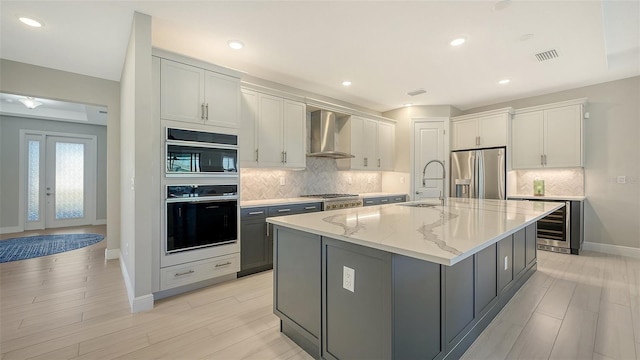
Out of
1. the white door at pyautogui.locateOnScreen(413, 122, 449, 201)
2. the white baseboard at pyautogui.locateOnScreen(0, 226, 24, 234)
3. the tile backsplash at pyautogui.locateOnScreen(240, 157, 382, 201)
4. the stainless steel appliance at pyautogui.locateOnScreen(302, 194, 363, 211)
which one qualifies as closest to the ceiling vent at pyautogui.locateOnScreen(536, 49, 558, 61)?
the white door at pyautogui.locateOnScreen(413, 122, 449, 201)

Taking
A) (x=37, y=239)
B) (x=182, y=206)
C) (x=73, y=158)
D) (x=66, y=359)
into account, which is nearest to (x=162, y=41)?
(x=182, y=206)

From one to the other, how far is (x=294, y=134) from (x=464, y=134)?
137 inches

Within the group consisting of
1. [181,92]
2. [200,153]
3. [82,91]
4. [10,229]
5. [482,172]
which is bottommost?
[10,229]

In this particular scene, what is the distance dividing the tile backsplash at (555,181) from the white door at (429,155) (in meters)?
1.37

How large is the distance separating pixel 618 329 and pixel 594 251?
3.06m

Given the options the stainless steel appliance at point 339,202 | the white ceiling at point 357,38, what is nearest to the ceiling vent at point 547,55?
the white ceiling at point 357,38

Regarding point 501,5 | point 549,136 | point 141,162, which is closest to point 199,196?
point 141,162

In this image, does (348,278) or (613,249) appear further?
(613,249)

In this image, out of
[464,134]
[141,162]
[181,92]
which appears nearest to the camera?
[141,162]

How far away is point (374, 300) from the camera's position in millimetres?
1394

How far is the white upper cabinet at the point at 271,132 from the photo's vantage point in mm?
3584

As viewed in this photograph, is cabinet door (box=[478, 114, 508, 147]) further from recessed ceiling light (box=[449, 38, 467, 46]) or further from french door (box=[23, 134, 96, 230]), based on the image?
french door (box=[23, 134, 96, 230])

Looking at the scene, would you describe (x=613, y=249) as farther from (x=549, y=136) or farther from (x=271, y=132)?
(x=271, y=132)

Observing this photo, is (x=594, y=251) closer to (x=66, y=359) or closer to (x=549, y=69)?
(x=549, y=69)
